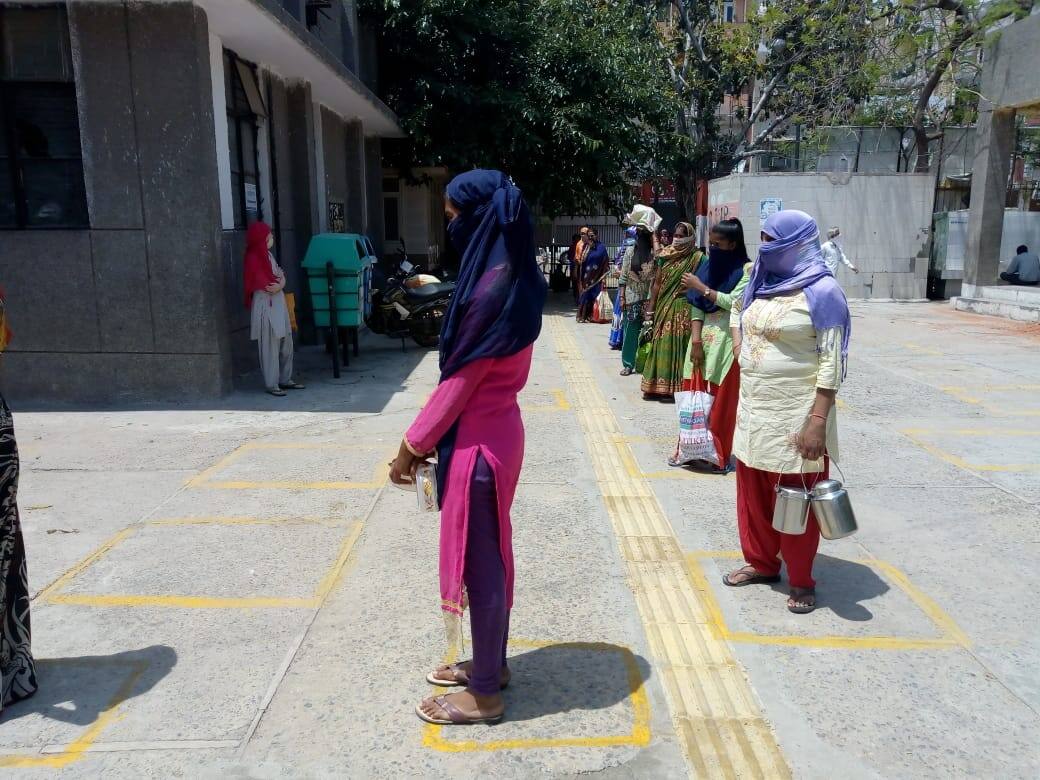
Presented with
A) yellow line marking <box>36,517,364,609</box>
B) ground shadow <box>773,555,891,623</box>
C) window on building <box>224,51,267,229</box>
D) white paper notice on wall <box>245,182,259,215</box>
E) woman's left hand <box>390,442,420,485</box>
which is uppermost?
window on building <box>224,51,267,229</box>

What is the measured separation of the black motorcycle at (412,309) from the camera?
11.9 metres

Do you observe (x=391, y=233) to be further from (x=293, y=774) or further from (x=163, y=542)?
(x=293, y=774)

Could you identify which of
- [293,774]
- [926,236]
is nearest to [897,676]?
[293,774]

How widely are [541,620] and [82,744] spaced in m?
1.85

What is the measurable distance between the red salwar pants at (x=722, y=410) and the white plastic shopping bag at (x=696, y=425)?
0.05m

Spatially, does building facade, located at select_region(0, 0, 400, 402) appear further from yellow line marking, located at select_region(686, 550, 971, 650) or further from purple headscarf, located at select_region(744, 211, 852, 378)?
yellow line marking, located at select_region(686, 550, 971, 650)

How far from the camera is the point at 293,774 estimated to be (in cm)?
279

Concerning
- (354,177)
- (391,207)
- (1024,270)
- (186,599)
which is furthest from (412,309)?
(1024,270)

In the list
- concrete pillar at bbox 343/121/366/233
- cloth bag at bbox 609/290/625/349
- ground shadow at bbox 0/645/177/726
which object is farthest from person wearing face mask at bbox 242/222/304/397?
concrete pillar at bbox 343/121/366/233

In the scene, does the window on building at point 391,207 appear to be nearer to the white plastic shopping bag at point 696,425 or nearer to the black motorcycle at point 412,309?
the black motorcycle at point 412,309

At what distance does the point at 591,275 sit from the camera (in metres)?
15.3

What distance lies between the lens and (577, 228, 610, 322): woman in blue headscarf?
1483 cm

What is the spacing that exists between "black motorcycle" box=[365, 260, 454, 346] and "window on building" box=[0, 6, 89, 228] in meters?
4.44

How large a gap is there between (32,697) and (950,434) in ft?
22.0
